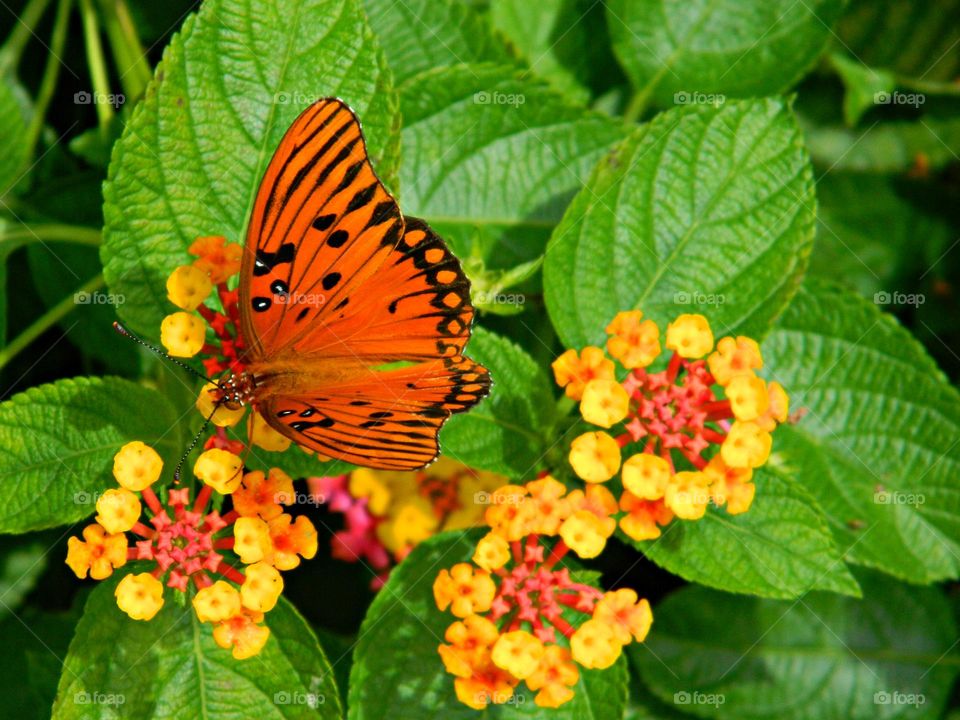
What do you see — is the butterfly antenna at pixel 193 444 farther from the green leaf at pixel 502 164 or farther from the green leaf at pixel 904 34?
the green leaf at pixel 904 34

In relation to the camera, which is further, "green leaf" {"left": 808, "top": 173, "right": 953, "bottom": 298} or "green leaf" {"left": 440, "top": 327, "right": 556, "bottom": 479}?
"green leaf" {"left": 808, "top": 173, "right": 953, "bottom": 298}

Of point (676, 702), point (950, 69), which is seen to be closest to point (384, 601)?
point (676, 702)

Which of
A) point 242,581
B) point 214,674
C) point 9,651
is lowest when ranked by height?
point 9,651

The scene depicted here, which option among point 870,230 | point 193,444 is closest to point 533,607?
point 193,444

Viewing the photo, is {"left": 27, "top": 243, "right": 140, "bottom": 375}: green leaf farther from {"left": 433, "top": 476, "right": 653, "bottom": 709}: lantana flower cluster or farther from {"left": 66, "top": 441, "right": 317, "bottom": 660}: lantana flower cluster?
{"left": 433, "top": 476, "right": 653, "bottom": 709}: lantana flower cluster

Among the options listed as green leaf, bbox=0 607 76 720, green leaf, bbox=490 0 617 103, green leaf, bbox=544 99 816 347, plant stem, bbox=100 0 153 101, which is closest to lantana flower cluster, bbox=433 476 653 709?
green leaf, bbox=544 99 816 347

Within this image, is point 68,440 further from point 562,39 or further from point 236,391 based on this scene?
point 562,39

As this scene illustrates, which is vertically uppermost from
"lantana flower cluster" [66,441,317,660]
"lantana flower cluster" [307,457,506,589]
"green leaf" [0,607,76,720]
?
"lantana flower cluster" [66,441,317,660]

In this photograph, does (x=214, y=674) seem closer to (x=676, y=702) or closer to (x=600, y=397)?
(x=600, y=397)
